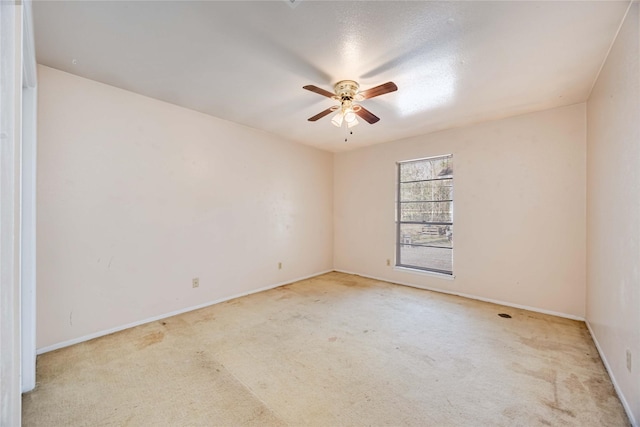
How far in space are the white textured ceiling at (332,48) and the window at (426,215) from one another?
1.35m

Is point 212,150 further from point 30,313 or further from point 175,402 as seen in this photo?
point 175,402

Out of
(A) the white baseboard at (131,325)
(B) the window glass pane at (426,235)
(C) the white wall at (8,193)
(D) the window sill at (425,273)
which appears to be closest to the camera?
(C) the white wall at (8,193)

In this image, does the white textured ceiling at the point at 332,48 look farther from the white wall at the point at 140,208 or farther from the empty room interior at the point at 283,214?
the white wall at the point at 140,208

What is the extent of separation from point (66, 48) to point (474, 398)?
13.1 ft

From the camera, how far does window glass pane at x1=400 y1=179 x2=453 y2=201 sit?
419 cm

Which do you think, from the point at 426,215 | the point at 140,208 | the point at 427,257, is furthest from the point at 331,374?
the point at 426,215

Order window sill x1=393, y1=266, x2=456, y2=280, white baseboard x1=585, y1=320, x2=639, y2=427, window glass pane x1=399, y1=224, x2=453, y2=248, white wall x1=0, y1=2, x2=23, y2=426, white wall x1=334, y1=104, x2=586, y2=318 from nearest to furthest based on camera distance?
1. white wall x1=0, y1=2, x2=23, y2=426
2. white baseboard x1=585, y1=320, x2=639, y2=427
3. white wall x1=334, y1=104, x2=586, y2=318
4. window sill x1=393, y1=266, x2=456, y2=280
5. window glass pane x1=399, y1=224, x2=453, y2=248

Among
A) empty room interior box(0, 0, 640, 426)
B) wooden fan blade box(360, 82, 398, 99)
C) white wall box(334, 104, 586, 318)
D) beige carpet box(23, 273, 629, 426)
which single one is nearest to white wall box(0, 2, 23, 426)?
empty room interior box(0, 0, 640, 426)

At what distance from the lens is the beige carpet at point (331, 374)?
166 cm

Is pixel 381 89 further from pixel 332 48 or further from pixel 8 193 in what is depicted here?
pixel 8 193

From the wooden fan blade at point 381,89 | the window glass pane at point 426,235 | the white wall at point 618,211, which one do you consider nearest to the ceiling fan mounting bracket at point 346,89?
the wooden fan blade at point 381,89

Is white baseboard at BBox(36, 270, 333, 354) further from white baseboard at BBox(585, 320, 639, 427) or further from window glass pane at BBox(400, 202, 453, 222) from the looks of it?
white baseboard at BBox(585, 320, 639, 427)

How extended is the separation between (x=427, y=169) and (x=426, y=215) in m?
0.76

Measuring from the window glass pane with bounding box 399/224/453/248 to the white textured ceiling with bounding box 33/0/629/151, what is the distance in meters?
1.89
